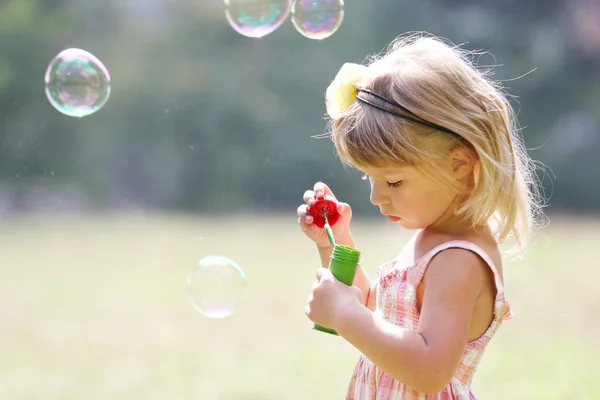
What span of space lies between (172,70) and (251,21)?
7286 millimetres

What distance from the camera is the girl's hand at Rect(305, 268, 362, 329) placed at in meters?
1.17

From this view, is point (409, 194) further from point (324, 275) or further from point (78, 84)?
point (78, 84)

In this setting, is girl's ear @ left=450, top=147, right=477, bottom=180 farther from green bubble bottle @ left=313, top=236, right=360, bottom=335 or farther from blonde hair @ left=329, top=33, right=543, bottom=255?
green bubble bottle @ left=313, top=236, right=360, bottom=335

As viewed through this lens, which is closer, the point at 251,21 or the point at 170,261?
the point at 251,21

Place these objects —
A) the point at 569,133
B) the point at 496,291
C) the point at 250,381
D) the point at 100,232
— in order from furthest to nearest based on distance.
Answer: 1. the point at 569,133
2. the point at 100,232
3. the point at 250,381
4. the point at 496,291

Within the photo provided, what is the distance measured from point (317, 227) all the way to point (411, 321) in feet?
0.89

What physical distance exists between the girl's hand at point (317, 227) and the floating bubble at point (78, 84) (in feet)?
3.65

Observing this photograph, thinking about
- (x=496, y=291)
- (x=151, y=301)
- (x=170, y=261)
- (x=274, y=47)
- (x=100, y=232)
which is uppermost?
(x=274, y=47)

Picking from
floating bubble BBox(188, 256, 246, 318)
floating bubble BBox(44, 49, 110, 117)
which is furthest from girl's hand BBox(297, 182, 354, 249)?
floating bubble BBox(44, 49, 110, 117)

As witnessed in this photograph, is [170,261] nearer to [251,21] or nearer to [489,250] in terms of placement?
[251,21]

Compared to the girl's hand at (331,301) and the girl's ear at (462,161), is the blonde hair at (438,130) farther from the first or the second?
the girl's hand at (331,301)

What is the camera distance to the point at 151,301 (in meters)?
4.56

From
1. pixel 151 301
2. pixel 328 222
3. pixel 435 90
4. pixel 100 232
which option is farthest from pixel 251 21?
pixel 100 232

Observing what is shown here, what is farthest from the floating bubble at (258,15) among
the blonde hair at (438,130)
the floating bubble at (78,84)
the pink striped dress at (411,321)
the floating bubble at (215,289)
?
the pink striped dress at (411,321)
